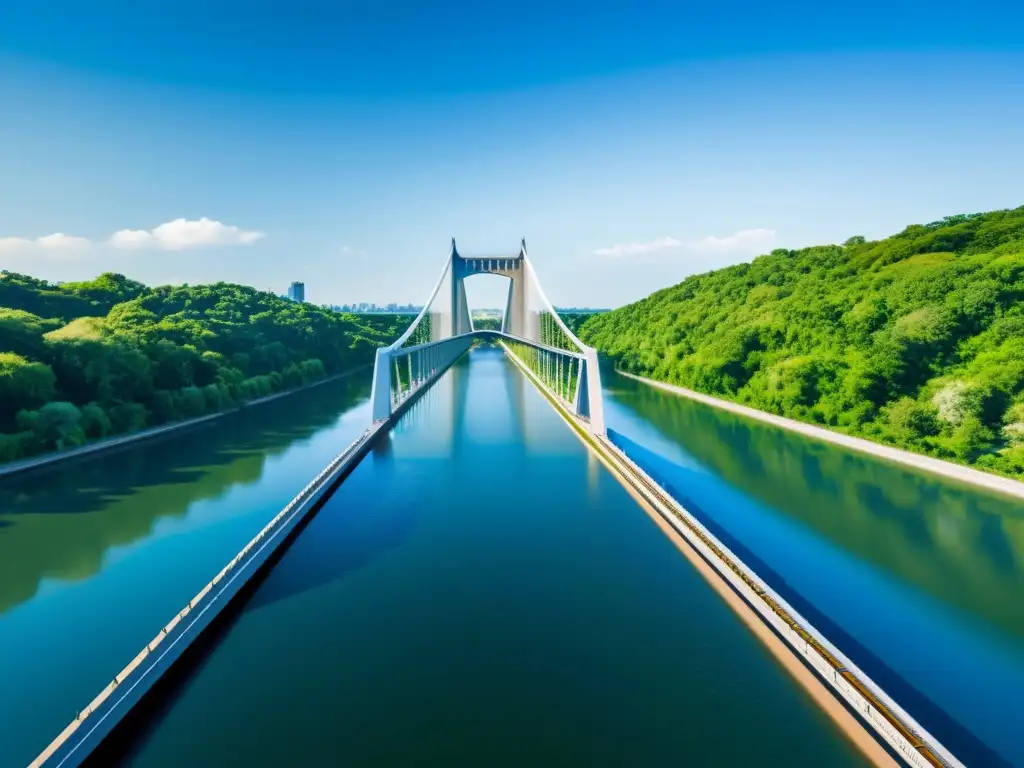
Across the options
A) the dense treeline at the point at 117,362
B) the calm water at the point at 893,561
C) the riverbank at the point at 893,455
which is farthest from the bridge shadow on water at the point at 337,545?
the riverbank at the point at 893,455

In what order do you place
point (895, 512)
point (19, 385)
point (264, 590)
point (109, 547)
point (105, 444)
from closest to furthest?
point (264, 590)
point (109, 547)
point (895, 512)
point (19, 385)
point (105, 444)

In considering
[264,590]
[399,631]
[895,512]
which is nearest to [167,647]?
[264,590]

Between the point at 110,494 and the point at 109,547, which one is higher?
the point at 110,494

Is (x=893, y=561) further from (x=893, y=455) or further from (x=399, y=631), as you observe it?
(x=399, y=631)

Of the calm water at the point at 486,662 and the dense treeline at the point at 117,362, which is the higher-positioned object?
the dense treeline at the point at 117,362

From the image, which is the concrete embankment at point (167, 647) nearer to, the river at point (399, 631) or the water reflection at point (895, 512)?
the river at point (399, 631)

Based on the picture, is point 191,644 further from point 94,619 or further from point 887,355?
point 887,355
